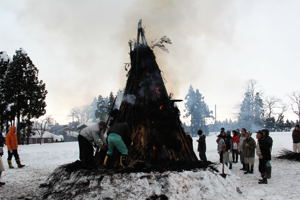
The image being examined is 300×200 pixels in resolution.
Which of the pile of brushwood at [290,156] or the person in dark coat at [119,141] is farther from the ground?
the person in dark coat at [119,141]

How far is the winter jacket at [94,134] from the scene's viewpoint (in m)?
8.98

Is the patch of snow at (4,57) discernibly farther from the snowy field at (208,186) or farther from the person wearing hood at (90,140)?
the person wearing hood at (90,140)

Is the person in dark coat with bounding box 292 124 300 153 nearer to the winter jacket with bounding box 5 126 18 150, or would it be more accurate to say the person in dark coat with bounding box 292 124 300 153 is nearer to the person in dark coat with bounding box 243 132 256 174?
the person in dark coat with bounding box 243 132 256 174

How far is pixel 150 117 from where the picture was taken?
939 cm

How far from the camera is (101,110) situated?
6981cm

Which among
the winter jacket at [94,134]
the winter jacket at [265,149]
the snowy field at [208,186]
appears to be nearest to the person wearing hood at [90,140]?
the winter jacket at [94,134]

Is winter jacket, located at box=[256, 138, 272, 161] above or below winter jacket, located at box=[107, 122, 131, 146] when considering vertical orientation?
below

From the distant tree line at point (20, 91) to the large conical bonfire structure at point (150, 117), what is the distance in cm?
2985

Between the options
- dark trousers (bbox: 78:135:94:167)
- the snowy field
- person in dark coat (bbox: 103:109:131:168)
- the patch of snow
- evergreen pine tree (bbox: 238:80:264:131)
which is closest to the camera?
the snowy field

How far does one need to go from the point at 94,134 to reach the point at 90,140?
0.94ft

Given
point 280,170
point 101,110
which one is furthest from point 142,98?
point 101,110

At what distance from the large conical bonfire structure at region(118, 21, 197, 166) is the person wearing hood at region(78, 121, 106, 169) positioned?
0.89 meters

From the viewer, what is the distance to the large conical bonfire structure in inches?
352

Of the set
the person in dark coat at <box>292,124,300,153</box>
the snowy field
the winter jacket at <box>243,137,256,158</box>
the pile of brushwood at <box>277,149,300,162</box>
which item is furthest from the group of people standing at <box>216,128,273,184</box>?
the pile of brushwood at <box>277,149,300,162</box>
